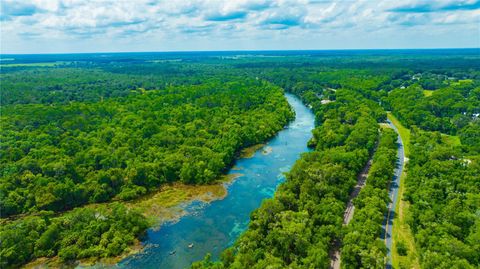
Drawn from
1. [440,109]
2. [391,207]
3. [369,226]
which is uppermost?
[440,109]

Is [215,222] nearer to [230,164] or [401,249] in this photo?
[230,164]

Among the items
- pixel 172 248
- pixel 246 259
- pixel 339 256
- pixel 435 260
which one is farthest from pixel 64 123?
pixel 435 260

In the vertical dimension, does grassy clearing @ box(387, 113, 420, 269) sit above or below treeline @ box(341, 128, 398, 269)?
below

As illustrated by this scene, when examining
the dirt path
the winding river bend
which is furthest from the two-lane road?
the winding river bend

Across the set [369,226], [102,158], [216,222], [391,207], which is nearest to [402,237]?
[369,226]

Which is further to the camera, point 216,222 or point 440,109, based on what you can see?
point 440,109

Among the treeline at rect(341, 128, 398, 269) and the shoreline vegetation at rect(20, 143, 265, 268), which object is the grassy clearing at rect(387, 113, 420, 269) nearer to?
the treeline at rect(341, 128, 398, 269)
